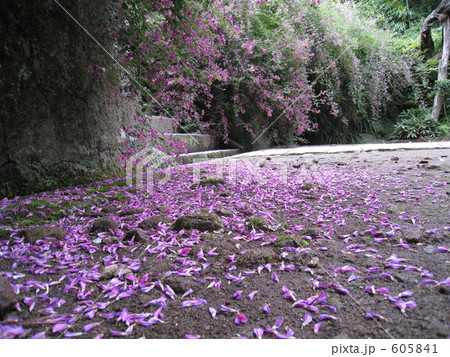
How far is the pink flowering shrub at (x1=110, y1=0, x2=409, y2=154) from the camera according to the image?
245 cm

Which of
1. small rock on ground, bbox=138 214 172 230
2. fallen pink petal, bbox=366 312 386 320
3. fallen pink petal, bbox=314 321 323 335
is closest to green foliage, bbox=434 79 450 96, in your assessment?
small rock on ground, bbox=138 214 172 230

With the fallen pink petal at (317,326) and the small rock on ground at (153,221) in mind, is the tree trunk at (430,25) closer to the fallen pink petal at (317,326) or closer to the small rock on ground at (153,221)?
the small rock on ground at (153,221)

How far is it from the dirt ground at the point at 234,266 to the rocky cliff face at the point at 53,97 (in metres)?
0.32

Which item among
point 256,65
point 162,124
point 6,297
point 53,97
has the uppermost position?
point 256,65

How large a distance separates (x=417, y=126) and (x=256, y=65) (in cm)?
493

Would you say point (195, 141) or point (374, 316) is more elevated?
point (195, 141)

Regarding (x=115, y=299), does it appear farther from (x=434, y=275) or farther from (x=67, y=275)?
(x=434, y=275)

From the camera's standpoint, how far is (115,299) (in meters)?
0.98

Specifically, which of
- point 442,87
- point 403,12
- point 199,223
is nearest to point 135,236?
point 199,223

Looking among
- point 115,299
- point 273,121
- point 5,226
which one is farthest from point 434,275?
point 273,121

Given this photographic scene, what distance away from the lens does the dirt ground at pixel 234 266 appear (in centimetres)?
84

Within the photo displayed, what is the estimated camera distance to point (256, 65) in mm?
5262

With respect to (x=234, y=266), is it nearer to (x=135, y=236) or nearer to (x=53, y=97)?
(x=135, y=236)
